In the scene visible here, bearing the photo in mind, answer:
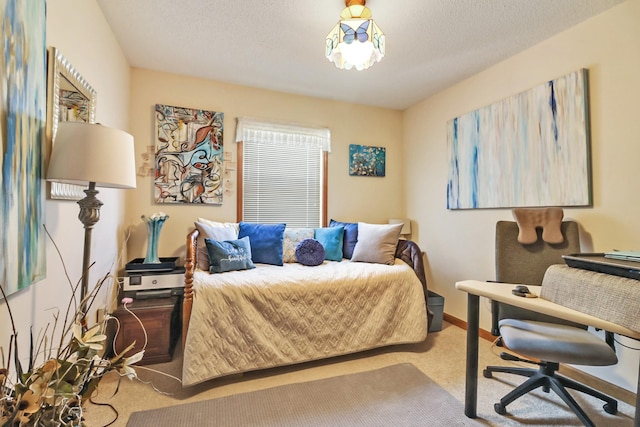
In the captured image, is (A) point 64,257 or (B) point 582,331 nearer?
(A) point 64,257

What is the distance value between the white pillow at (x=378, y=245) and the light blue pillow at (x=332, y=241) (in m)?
0.16

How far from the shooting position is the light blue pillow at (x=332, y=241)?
2891 mm

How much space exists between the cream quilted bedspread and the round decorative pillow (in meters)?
0.23

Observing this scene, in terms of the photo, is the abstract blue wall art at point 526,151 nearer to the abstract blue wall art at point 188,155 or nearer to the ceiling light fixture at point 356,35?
the ceiling light fixture at point 356,35

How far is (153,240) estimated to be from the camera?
2480mm

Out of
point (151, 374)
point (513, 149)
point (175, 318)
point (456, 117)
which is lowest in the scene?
point (151, 374)

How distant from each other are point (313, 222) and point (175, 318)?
1.70 meters

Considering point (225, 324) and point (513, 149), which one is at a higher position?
point (513, 149)

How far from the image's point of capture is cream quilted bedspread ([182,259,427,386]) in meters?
1.84

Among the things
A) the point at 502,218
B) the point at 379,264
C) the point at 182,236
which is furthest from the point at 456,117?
the point at 182,236

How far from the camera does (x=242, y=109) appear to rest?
3.07 metres

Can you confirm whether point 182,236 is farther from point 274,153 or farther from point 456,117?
point 456,117

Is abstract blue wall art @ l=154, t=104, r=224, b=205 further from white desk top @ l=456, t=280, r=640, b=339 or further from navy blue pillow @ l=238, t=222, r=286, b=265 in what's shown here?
white desk top @ l=456, t=280, r=640, b=339

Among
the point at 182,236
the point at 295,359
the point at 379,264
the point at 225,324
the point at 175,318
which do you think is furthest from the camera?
the point at 182,236
